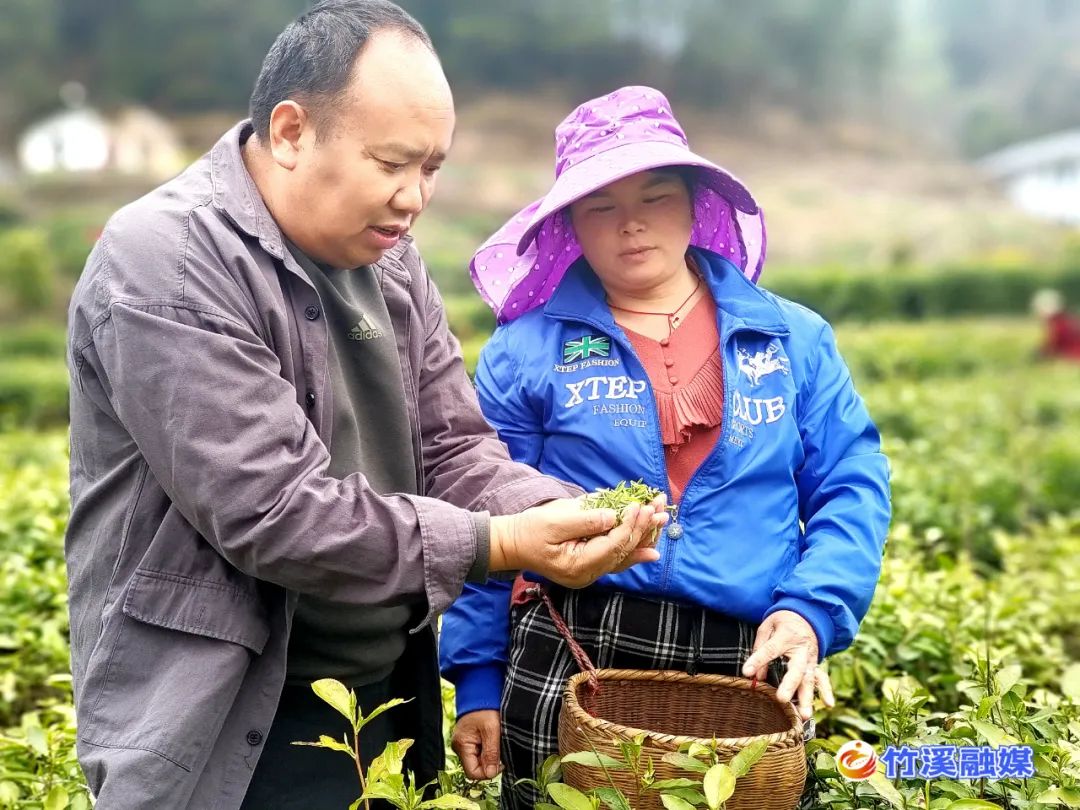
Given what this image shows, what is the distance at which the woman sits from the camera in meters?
1.93

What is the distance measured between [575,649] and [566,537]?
238 mm

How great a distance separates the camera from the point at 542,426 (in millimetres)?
2100

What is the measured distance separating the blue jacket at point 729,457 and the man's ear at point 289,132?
548mm

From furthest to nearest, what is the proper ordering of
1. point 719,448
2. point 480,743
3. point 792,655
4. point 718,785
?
1. point 480,743
2. point 719,448
3. point 792,655
4. point 718,785

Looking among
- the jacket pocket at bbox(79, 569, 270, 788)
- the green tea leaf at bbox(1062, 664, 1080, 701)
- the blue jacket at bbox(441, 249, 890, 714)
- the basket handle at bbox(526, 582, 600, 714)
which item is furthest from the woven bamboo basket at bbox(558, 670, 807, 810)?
the green tea leaf at bbox(1062, 664, 1080, 701)

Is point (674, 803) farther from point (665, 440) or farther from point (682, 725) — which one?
point (665, 440)

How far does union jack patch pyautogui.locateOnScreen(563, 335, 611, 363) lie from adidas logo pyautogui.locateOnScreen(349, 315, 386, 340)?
0.35 m

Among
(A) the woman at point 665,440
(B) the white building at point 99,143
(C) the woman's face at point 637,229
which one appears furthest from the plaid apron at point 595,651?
(B) the white building at point 99,143

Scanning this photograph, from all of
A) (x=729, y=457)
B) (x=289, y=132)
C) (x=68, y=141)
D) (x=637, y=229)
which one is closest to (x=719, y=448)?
(x=729, y=457)

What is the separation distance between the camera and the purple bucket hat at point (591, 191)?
2.09 m

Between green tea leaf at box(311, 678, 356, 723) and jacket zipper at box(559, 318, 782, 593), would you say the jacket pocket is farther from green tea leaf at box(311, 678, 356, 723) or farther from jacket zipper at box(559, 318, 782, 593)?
jacket zipper at box(559, 318, 782, 593)

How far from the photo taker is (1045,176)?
37188 mm

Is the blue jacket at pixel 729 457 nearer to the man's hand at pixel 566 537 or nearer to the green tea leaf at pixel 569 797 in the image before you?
the man's hand at pixel 566 537

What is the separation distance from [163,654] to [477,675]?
58cm
